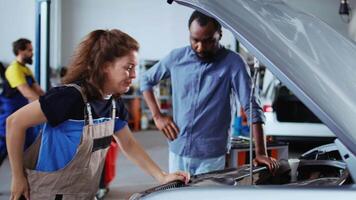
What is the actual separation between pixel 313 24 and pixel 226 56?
888 millimetres

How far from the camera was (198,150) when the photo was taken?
2309 mm

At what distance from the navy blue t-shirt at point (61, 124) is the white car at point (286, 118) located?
14.2ft

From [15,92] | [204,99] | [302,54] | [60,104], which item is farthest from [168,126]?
[15,92]

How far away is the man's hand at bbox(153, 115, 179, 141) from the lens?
2.39 meters

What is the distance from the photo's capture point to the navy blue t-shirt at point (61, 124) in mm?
1517

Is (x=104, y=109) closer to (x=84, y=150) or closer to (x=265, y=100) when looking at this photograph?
(x=84, y=150)

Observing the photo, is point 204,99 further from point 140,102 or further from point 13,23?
point 140,102

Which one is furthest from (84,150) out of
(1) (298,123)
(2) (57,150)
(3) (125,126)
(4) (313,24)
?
(1) (298,123)

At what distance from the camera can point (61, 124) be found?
1565mm

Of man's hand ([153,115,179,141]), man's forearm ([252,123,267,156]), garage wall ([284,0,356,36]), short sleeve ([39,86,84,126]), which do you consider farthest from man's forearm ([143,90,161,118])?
garage wall ([284,0,356,36])

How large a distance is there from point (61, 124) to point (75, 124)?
1.9 inches

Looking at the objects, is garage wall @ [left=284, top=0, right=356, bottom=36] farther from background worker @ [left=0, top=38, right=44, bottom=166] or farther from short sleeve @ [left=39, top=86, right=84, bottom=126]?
short sleeve @ [left=39, top=86, right=84, bottom=126]

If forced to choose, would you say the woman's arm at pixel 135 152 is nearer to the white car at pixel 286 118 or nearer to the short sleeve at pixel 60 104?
the short sleeve at pixel 60 104

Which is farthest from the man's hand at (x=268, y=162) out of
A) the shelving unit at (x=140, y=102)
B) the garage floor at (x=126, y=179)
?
the shelving unit at (x=140, y=102)
